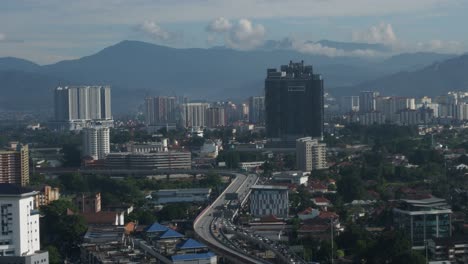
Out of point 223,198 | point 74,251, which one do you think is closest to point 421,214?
point 74,251

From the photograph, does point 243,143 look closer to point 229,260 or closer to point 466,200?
point 466,200

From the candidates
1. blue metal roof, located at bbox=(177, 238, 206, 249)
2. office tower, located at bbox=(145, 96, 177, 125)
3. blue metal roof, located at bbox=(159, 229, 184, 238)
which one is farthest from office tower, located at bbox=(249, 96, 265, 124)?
blue metal roof, located at bbox=(177, 238, 206, 249)

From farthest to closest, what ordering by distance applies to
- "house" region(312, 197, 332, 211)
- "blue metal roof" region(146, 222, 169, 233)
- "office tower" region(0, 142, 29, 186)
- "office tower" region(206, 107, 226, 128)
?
"office tower" region(206, 107, 226, 128), "office tower" region(0, 142, 29, 186), "house" region(312, 197, 332, 211), "blue metal roof" region(146, 222, 169, 233)

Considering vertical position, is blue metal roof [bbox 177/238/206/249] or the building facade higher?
the building facade

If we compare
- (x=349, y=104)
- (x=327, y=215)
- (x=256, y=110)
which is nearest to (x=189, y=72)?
(x=349, y=104)

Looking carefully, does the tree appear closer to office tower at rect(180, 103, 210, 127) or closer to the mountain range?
office tower at rect(180, 103, 210, 127)
